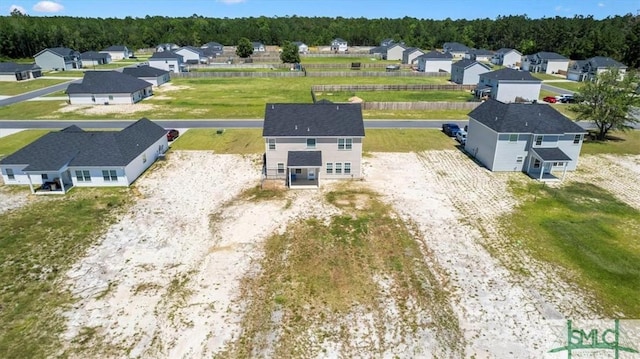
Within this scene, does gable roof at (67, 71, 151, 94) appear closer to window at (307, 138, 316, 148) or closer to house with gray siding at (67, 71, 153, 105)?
house with gray siding at (67, 71, 153, 105)

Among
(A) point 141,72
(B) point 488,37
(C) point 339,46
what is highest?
(B) point 488,37

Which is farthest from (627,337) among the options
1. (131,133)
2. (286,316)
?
(131,133)

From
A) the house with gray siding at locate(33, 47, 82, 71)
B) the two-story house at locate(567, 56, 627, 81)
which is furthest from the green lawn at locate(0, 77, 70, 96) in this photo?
the two-story house at locate(567, 56, 627, 81)

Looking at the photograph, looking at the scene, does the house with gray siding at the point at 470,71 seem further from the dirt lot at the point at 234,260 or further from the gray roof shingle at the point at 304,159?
the gray roof shingle at the point at 304,159

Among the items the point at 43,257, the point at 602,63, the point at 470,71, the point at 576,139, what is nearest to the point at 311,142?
the point at 43,257

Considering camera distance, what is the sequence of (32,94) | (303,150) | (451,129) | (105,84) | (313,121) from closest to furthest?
(303,150) → (313,121) → (451,129) → (105,84) → (32,94)

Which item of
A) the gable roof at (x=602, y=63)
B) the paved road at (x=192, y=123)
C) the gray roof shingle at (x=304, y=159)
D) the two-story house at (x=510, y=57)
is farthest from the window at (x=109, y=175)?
the two-story house at (x=510, y=57)

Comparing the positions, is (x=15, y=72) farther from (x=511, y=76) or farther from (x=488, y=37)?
(x=488, y=37)
